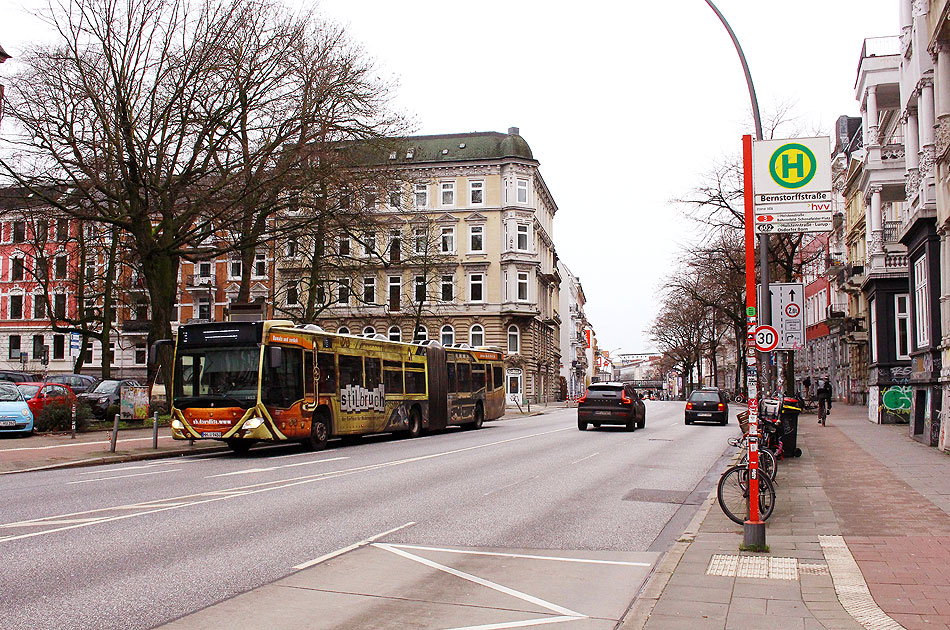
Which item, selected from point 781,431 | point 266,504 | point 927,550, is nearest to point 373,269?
point 781,431

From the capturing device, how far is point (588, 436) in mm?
29141

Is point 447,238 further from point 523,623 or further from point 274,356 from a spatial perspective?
point 523,623

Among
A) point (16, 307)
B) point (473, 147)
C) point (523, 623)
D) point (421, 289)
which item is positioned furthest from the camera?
point (16, 307)

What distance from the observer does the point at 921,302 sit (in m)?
24.1

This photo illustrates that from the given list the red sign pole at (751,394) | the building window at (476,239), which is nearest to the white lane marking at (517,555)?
the red sign pole at (751,394)

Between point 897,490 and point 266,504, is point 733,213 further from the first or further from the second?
point 266,504

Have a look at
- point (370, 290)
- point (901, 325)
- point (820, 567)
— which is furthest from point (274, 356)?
point (370, 290)

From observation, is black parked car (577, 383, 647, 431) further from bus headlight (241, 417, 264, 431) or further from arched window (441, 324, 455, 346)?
arched window (441, 324, 455, 346)

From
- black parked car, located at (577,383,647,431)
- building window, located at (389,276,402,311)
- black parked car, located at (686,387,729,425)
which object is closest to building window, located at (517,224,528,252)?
building window, located at (389,276,402,311)

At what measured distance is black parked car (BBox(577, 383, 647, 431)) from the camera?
32.1 meters

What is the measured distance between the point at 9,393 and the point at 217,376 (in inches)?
341

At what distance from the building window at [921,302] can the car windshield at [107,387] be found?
92.0 ft

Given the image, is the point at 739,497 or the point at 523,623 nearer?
the point at 523,623

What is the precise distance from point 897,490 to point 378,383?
1581 centimetres
